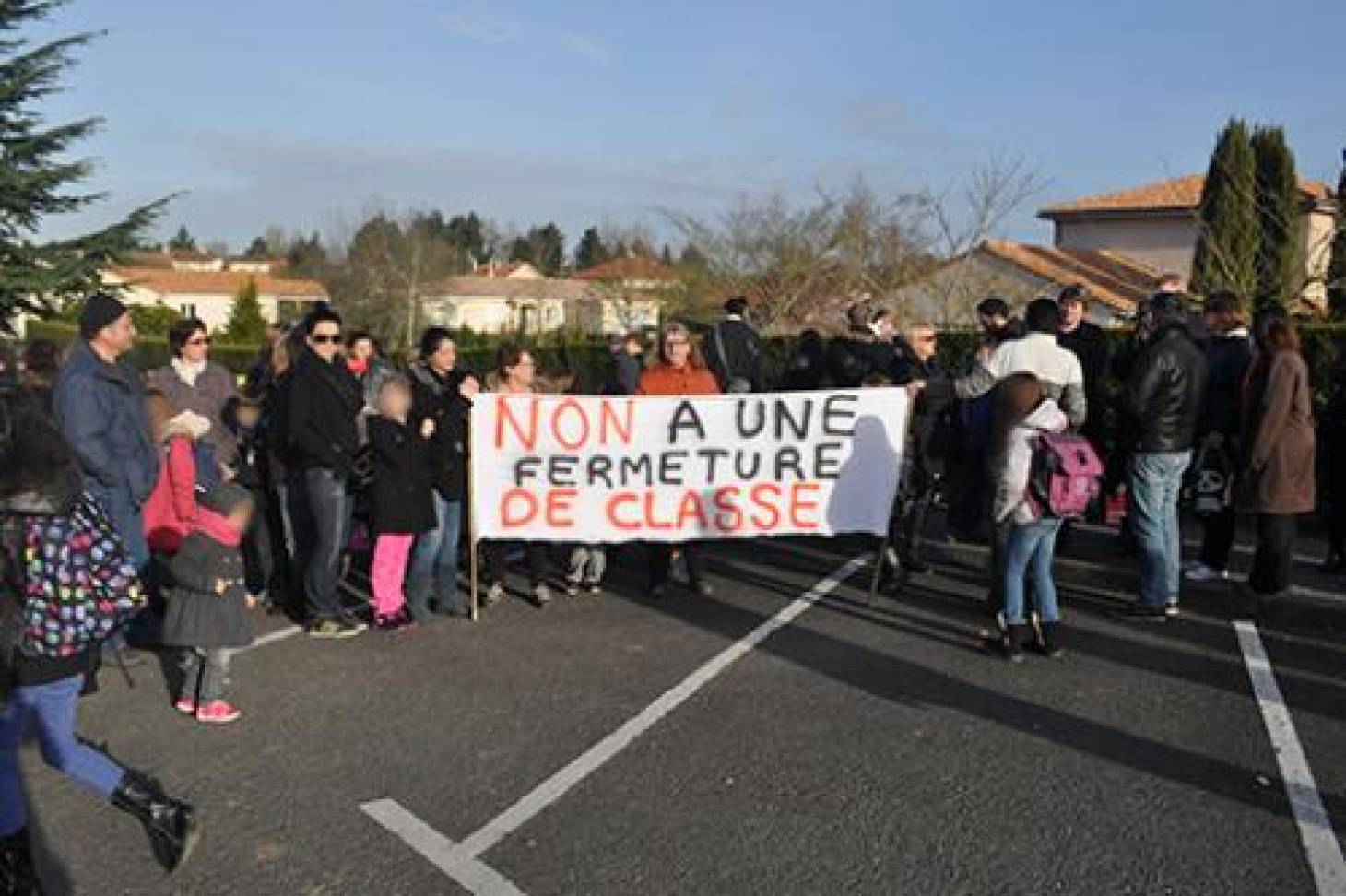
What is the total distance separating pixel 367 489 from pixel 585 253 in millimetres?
138563

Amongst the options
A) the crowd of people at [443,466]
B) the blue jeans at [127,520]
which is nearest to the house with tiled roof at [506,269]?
the crowd of people at [443,466]

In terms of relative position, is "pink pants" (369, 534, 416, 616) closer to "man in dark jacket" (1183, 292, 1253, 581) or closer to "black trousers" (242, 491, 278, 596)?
"black trousers" (242, 491, 278, 596)

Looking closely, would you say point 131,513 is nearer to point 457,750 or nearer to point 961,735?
point 457,750

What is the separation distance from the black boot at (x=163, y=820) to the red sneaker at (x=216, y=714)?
133 cm

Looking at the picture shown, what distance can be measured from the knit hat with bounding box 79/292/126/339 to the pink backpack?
5.11 m

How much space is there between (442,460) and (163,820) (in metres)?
3.54

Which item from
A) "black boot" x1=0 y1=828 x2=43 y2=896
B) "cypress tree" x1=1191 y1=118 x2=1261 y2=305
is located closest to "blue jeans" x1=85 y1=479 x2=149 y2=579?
"black boot" x1=0 y1=828 x2=43 y2=896

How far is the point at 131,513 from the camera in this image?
20.7 feet

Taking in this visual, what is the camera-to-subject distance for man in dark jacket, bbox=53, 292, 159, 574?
5.85m

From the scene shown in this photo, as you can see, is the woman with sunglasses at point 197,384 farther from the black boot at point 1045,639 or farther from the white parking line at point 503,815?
the black boot at point 1045,639

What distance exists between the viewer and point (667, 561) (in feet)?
25.4

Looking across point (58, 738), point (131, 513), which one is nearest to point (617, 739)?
point (58, 738)

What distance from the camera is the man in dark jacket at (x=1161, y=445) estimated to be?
263 inches

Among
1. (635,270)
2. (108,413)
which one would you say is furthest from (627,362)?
(635,270)
